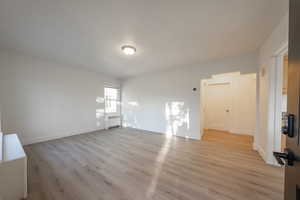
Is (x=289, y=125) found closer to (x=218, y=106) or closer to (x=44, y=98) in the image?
(x=44, y=98)

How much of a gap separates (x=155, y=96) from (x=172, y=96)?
2.48ft

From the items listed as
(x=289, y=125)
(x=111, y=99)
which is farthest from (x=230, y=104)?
(x=111, y=99)

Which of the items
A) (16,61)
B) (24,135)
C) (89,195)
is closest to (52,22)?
(16,61)

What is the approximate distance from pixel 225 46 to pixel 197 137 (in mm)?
2676

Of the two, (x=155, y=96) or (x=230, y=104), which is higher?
(x=155, y=96)

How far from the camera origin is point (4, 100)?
119 inches

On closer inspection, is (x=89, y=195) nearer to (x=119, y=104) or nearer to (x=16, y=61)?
(x=16, y=61)

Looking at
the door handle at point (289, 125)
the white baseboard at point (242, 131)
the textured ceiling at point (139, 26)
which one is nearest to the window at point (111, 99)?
the textured ceiling at point (139, 26)

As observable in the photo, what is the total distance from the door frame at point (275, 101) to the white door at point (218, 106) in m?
2.83

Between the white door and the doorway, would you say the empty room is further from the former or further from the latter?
the white door

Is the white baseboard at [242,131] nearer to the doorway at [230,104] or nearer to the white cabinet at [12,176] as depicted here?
the doorway at [230,104]

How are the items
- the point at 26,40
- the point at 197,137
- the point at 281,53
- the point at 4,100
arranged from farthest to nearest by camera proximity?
1. the point at 197,137
2. the point at 4,100
3. the point at 26,40
4. the point at 281,53

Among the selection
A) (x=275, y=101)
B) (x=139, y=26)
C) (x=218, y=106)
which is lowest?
(x=218, y=106)

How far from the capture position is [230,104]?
194 inches
